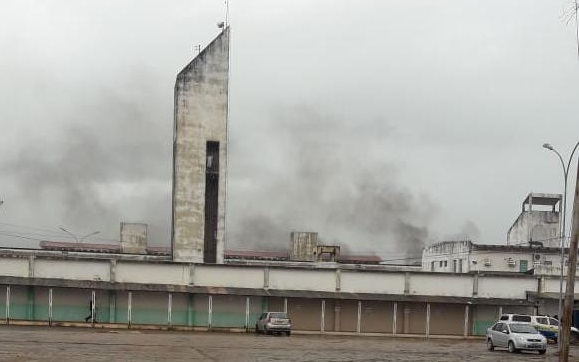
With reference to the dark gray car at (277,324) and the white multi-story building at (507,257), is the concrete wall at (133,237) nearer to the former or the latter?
the white multi-story building at (507,257)

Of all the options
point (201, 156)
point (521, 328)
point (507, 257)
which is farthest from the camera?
point (507, 257)

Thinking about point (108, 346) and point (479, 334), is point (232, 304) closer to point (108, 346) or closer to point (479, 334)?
point (479, 334)

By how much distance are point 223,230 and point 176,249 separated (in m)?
→ 4.49

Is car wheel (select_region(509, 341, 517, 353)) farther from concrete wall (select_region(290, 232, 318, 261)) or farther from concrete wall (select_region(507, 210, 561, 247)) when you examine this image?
concrete wall (select_region(290, 232, 318, 261))

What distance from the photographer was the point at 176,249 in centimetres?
5838

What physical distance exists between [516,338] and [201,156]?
32583mm

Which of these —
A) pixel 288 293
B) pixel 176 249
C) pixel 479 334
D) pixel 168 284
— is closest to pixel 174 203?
pixel 176 249

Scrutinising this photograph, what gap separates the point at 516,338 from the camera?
34.6 metres

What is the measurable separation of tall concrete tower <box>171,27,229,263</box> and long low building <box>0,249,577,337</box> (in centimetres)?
561

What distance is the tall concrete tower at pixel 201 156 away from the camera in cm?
5891

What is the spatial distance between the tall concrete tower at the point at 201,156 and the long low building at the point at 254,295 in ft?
18.4

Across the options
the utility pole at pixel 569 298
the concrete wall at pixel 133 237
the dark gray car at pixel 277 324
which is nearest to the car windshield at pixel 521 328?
the dark gray car at pixel 277 324

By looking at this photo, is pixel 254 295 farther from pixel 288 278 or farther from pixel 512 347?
pixel 512 347

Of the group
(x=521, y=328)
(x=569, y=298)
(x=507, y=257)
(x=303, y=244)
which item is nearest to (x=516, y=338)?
(x=521, y=328)
